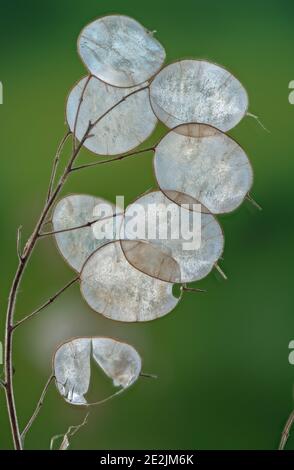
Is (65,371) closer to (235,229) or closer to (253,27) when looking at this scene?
(235,229)

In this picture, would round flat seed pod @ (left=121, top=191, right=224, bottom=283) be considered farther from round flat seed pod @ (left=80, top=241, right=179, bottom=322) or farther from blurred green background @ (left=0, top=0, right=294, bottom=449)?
blurred green background @ (left=0, top=0, right=294, bottom=449)

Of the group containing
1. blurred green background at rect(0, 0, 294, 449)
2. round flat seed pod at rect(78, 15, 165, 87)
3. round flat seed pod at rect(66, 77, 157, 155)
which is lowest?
blurred green background at rect(0, 0, 294, 449)

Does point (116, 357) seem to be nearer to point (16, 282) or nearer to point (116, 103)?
point (16, 282)

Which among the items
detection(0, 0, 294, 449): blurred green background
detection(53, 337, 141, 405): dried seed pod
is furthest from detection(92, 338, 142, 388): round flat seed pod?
detection(0, 0, 294, 449): blurred green background

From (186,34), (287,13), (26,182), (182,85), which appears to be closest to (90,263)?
(182,85)

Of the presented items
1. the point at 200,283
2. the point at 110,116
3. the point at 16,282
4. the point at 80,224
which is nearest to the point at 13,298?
the point at 16,282

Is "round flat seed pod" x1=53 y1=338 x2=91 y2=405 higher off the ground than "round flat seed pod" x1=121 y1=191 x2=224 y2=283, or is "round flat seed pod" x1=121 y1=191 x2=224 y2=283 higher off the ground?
"round flat seed pod" x1=121 y1=191 x2=224 y2=283
